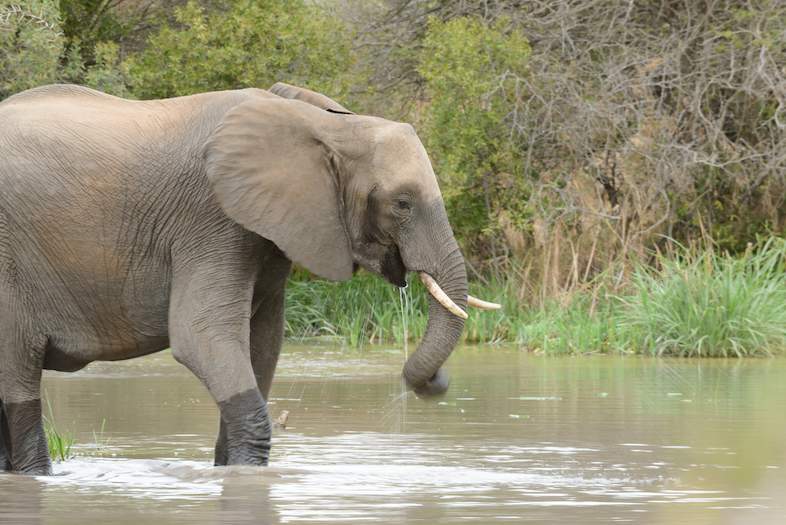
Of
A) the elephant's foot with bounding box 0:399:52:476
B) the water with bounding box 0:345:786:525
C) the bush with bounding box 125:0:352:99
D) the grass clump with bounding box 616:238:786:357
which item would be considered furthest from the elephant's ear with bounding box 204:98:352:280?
the bush with bounding box 125:0:352:99

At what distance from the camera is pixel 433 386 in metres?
8.70

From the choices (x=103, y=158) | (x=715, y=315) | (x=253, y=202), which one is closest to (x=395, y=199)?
(x=253, y=202)

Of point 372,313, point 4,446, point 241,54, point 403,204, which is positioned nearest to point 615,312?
point 372,313

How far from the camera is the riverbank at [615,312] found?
1684cm

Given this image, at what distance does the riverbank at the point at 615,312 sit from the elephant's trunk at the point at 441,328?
26.5 ft

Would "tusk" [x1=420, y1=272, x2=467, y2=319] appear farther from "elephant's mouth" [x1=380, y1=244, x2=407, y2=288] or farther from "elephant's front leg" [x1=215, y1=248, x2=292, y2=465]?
"elephant's front leg" [x1=215, y1=248, x2=292, y2=465]

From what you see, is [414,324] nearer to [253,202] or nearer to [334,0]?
[334,0]

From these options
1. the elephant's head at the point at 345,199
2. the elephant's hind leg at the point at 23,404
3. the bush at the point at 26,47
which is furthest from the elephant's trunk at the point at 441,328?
the bush at the point at 26,47

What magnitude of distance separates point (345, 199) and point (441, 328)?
2.70ft

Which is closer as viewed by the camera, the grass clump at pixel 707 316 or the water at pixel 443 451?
the water at pixel 443 451

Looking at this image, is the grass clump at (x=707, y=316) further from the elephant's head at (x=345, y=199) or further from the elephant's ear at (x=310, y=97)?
the elephant's head at (x=345, y=199)

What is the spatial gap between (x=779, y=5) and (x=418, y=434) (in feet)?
36.5

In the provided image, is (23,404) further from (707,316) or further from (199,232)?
(707,316)

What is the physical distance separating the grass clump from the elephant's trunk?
839cm
